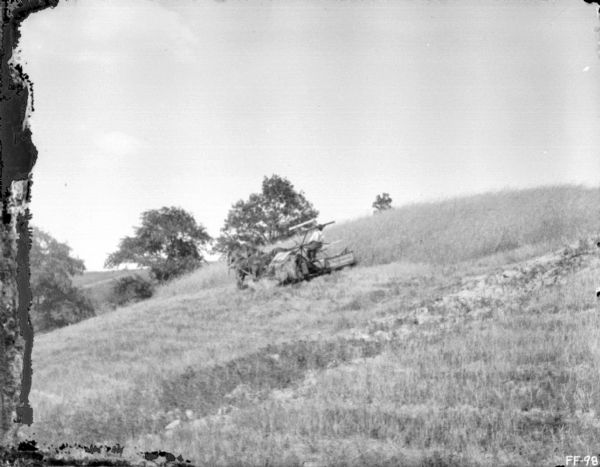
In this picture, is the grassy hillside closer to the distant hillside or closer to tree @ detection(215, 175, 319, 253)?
tree @ detection(215, 175, 319, 253)

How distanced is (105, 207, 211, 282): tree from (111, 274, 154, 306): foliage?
152 mm

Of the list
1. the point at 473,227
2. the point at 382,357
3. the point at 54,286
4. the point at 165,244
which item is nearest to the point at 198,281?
the point at 165,244

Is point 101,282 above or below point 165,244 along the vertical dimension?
below

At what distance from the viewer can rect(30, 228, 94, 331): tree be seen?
5039 millimetres

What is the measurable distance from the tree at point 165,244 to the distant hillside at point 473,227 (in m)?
4.76

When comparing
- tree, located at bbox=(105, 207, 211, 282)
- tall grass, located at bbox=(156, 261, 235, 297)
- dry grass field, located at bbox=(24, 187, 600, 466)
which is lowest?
dry grass field, located at bbox=(24, 187, 600, 466)

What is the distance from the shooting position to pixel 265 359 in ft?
23.9

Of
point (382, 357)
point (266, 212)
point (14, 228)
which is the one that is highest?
point (266, 212)

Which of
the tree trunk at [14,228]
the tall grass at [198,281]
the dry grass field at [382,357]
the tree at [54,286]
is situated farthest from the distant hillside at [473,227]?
the tree trunk at [14,228]

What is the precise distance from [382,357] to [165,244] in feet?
9.56

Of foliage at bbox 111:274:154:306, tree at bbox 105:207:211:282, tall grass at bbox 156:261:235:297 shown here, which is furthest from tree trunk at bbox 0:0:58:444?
tall grass at bbox 156:261:235:297

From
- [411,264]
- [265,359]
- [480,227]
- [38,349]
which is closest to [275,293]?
[411,264]

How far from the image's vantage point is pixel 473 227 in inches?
450

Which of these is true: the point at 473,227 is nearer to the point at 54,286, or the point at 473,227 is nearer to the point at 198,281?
the point at 198,281
